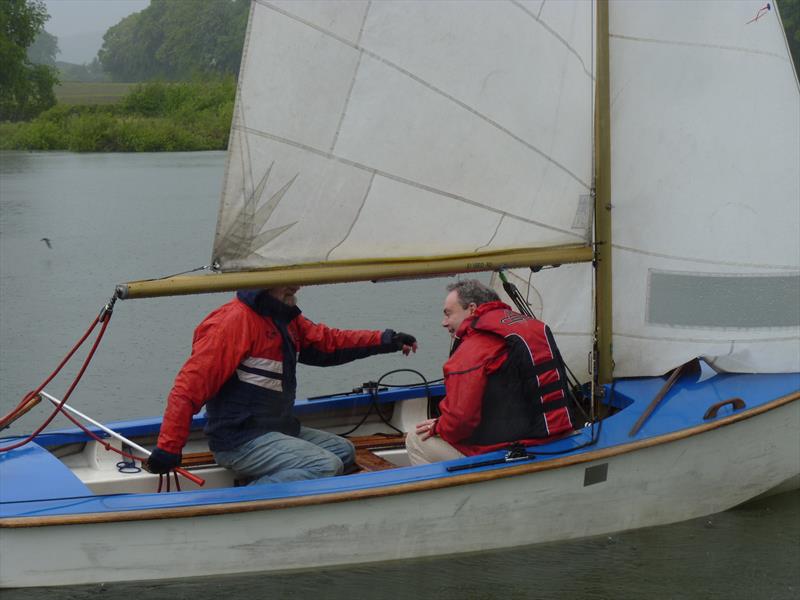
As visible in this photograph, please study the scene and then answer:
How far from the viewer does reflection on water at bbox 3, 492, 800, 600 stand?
4875 mm

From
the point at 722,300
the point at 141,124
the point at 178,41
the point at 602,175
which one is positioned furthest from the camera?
the point at 178,41

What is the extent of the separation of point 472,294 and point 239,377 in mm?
1024

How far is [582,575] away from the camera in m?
5.27

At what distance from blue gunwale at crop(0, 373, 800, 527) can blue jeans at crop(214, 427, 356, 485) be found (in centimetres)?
16

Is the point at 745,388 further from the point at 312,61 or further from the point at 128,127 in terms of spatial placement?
the point at 128,127

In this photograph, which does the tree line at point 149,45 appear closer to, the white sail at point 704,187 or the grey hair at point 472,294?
the white sail at point 704,187

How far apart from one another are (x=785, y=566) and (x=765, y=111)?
2065 mm

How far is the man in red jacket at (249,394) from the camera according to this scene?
15.4ft

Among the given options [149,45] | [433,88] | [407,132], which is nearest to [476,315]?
[407,132]

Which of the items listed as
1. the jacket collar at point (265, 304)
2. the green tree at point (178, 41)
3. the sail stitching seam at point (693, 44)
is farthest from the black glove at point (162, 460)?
the green tree at point (178, 41)

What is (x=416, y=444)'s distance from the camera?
5184mm

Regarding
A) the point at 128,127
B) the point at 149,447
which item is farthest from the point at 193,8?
the point at 149,447

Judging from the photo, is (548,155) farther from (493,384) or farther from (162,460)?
(162,460)

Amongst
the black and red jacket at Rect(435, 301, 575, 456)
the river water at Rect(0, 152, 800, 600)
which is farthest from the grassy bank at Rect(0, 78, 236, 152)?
the black and red jacket at Rect(435, 301, 575, 456)
